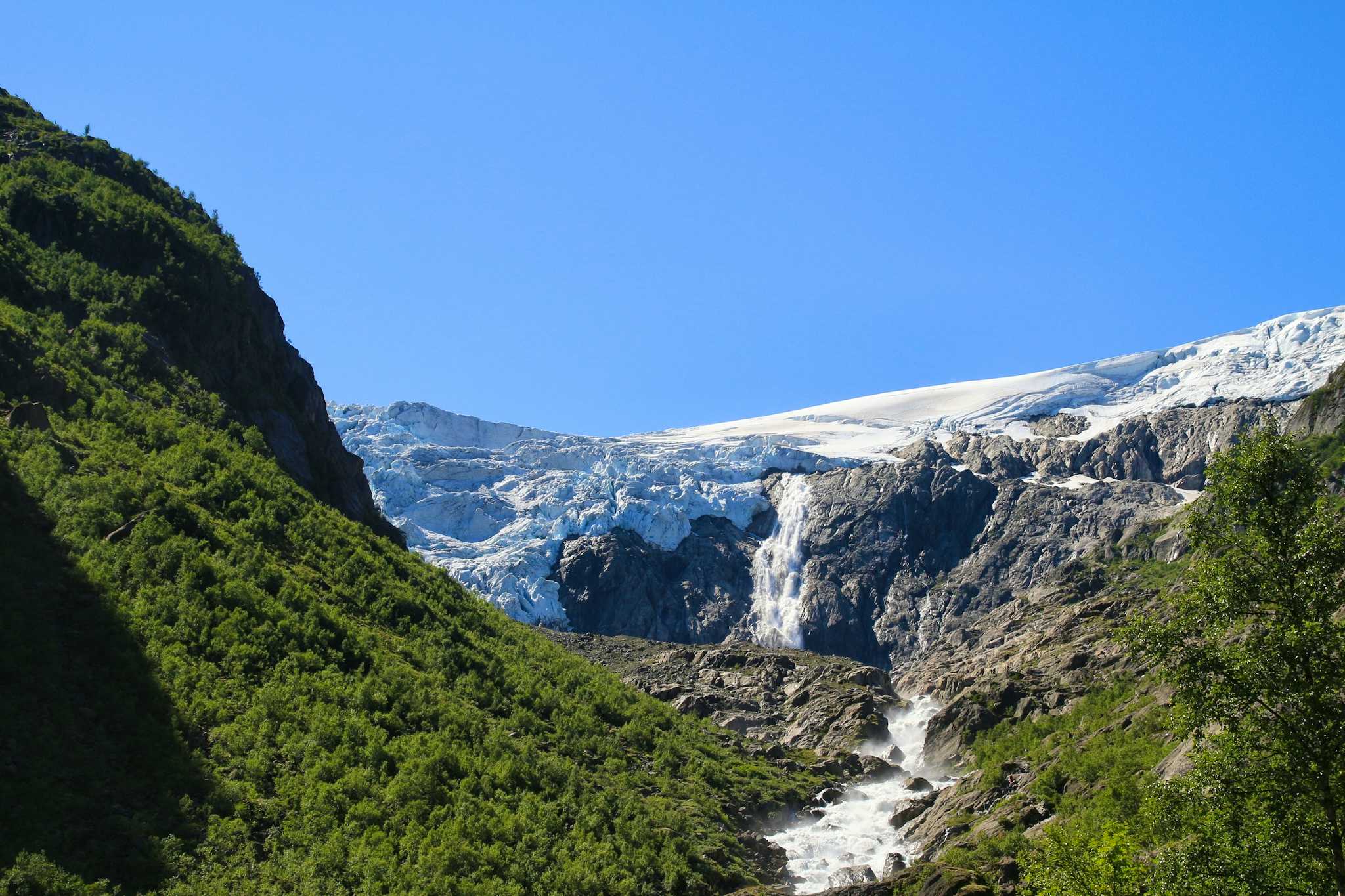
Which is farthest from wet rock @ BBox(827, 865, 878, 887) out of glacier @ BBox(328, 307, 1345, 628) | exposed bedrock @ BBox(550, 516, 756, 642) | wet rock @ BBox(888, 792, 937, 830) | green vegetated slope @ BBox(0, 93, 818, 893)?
exposed bedrock @ BBox(550, 516, 756, 642)

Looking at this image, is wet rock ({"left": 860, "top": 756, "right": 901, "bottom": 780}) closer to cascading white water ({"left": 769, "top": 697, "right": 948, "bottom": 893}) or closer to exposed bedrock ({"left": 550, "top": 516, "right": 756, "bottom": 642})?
cascading white water ({"left": 769, "top": 697, "right": 948, "bottom": 893})

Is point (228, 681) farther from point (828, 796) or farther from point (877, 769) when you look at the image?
point (877, 769)

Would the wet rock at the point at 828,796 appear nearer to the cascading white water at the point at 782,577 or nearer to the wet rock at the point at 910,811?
the wet rock at the point at 910,811

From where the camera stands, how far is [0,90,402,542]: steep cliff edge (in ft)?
219

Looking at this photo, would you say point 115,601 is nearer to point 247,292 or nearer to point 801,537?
point 247,292

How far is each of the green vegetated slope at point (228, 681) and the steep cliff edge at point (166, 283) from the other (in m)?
0.30

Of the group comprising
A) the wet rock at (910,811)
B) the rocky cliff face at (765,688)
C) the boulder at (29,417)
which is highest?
the boulder at (29,417)

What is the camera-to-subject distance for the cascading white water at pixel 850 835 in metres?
→ 61.8

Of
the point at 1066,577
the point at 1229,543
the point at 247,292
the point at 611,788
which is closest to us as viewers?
the point at 1229,543

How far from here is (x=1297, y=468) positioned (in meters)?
24.1

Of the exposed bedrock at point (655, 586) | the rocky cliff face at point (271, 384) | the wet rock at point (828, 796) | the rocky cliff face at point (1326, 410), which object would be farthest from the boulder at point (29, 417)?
the exposed bedrock at point (655, 586)

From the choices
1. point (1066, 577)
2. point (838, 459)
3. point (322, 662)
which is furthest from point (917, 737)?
point (838, 459)

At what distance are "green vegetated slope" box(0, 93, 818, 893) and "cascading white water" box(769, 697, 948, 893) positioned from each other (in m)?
2.84

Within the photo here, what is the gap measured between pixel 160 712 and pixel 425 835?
10.4 meters
